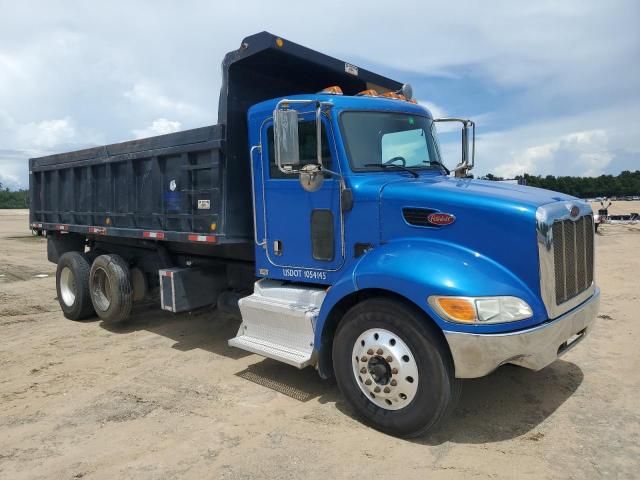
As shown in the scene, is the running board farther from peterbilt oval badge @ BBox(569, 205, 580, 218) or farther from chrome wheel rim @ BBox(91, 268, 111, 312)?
chrome wheel rim @ BBox(91, 268, 111, 312)

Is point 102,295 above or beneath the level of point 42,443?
above

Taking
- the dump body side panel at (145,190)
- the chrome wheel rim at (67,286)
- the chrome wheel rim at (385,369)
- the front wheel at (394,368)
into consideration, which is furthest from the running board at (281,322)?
the chrome wheel rim at (67,286)

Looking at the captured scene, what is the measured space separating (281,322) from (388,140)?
73.8 inches

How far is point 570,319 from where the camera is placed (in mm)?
3676

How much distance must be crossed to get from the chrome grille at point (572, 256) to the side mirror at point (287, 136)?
6.35 ft

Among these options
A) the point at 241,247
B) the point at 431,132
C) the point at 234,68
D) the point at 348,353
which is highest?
the point at 234,68

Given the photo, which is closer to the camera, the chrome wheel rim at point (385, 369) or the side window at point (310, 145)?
the chrome wheel rim at point (385, 369)

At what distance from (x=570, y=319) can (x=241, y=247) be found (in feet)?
10.9

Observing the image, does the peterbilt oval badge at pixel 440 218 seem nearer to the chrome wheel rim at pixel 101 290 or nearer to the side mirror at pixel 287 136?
the side mirror at pixel 287 136

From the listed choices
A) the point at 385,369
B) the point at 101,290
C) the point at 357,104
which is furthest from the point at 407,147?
the point at 101,290

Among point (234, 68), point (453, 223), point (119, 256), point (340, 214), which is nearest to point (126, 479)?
point (340, 214)

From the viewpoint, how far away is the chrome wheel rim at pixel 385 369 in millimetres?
3582

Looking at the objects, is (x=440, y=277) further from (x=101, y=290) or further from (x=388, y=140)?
(x=101, y=290)

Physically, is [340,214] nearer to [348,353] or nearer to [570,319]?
[348,353]
